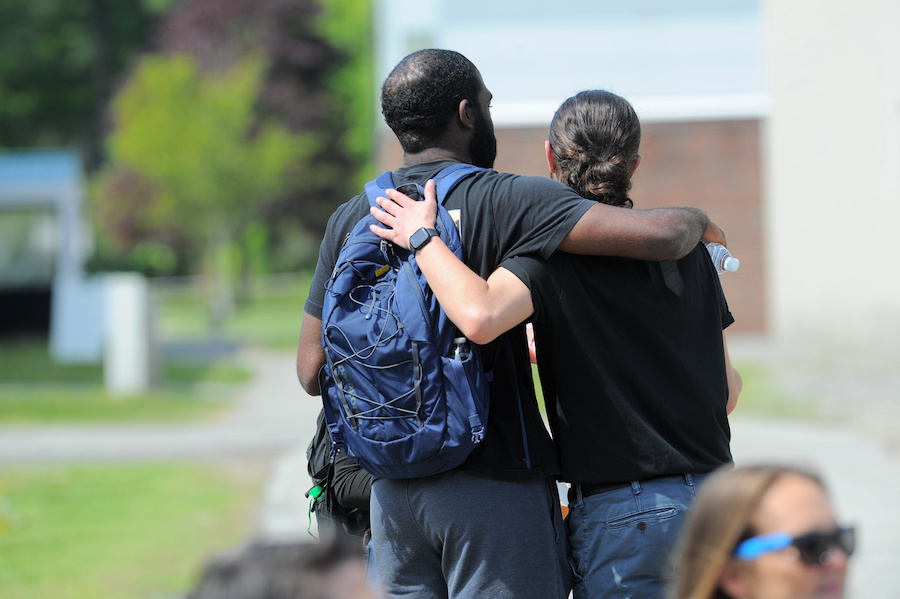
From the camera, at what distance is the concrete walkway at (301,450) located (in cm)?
623

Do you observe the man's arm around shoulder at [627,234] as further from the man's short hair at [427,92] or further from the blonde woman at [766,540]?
the blonde woman at [766,540]

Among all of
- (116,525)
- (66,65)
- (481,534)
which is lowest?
(116,525)

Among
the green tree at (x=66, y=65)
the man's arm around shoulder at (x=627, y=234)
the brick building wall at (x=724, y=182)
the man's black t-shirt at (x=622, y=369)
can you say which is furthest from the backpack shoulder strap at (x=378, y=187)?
the green tree at (x=66, y=65)

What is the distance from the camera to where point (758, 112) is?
53.7 feet

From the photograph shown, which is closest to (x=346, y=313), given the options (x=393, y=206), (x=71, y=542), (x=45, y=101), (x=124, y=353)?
(x=393, y=206)

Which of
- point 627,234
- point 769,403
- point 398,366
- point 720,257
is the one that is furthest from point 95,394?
point 627,234

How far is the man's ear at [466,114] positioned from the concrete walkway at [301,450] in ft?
12.8

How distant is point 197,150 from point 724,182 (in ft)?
42.2

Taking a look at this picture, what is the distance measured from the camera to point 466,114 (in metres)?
2.35

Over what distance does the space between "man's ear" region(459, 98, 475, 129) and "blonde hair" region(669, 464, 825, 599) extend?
1.12 metres

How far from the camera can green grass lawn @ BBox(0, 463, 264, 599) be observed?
5859 mm

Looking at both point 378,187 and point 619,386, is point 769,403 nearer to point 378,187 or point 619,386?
point 619,386

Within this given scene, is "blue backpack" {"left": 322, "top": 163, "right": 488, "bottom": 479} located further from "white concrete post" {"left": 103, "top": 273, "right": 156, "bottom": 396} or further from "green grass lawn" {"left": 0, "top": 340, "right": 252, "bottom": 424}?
"white concrete post" {"left": 103, "top": 273, "right": 156, "bottom": 396}

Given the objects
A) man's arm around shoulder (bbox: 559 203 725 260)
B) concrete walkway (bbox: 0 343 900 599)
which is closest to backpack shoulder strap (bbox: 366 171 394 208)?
man's arm around shoulder (bbox: 559 203 725 260)
